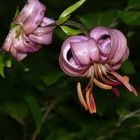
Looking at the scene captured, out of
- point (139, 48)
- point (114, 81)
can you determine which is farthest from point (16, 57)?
point (139, 48)

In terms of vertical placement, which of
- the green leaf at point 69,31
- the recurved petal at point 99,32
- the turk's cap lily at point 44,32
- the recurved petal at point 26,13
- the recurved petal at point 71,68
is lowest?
the recurved petal at point 71,68

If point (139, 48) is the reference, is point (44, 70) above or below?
above

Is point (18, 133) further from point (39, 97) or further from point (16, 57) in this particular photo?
point (16, 57)

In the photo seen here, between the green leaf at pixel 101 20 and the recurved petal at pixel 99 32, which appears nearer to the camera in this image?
the recurved petal at pixel 99 32

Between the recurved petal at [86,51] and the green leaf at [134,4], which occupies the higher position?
the recurved petal at [86,51]

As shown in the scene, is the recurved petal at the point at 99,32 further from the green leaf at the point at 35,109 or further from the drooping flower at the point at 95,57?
the green leaf at the point at 35,109

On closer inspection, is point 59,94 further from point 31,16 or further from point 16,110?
point 31,16

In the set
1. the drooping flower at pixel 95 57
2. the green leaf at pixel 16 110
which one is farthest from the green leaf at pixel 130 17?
the green leaf at pixel 16 110

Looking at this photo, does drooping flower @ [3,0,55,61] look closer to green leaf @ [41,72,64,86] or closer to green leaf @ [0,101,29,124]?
green leaf @ [41,72,64,86]
